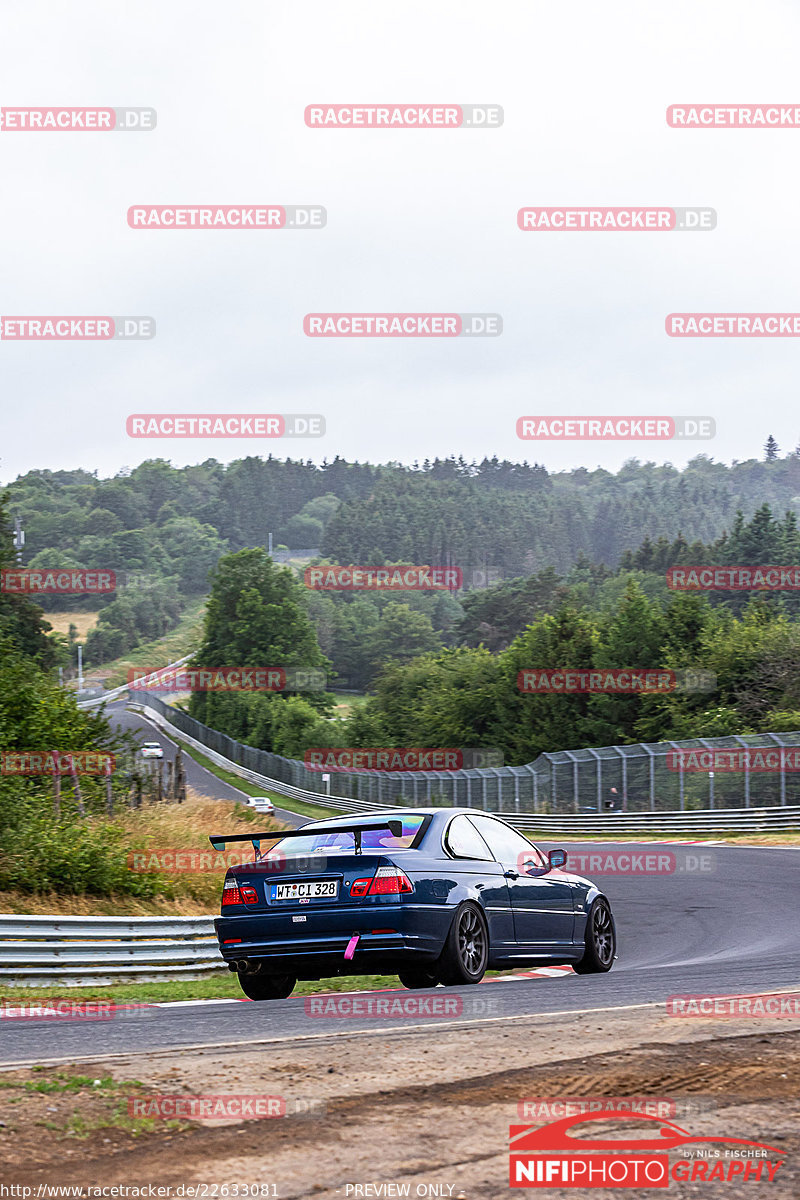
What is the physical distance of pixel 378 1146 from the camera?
15.8 feet

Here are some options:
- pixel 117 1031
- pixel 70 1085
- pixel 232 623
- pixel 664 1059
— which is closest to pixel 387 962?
pixel 117 1031

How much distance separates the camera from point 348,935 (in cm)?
943

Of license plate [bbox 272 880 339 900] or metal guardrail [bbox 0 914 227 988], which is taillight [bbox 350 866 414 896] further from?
metal guardrail [bbox 0 914 227 988]

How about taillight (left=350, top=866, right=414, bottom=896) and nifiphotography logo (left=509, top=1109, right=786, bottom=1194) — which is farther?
taillight (left=350, top=866, right=414, bottom=896)

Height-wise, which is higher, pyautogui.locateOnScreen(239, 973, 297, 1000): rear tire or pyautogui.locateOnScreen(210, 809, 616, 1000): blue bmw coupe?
pyautogui.locateOnScreen(210, 809, 616, 1000): blue bmw coupe

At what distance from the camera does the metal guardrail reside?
11484 mm

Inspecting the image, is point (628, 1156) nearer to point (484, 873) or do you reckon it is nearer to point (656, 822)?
point (484, 873)

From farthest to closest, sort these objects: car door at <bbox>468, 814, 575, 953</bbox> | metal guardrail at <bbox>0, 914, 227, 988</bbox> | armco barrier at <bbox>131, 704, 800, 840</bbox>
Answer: armco barrier at <bbox>131, 704, 800, 840</bbox> → metal guardrail at <bbox>0, 914, 227, 988</bbox> → car door at <bbox>468, 814, 575, 953</bbox>

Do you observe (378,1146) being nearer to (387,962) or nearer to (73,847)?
(387,962)

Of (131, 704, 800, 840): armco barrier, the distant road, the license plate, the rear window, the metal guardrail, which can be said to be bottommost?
the distant road

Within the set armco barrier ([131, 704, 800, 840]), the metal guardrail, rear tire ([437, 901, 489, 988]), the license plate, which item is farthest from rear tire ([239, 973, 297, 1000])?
armco barrier ([131, 704, 800, 840])

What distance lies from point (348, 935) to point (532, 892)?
2031 millimetres

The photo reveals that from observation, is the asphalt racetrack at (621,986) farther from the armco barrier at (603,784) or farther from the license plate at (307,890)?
the armco barrier at (603,784)

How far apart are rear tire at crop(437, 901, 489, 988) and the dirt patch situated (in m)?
2.07
